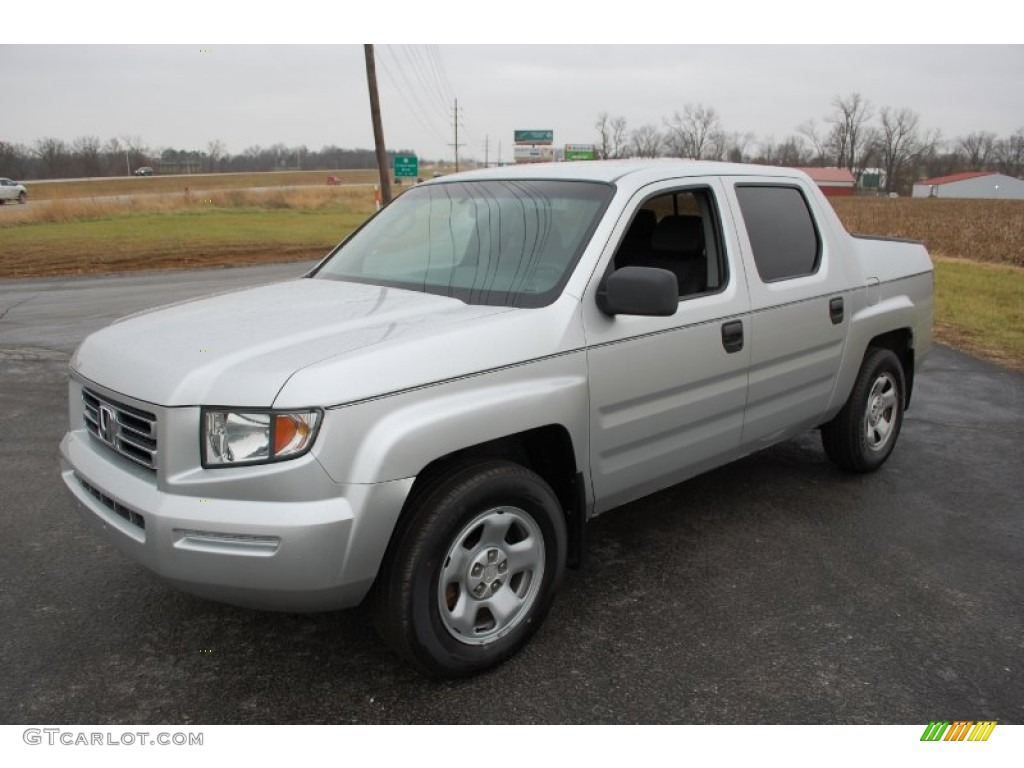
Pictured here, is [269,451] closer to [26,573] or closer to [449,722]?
[449,722]

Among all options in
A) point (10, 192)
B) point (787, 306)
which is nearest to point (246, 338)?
point (787, 306)

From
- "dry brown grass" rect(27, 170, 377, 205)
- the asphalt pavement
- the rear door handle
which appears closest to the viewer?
the asphalt pavement

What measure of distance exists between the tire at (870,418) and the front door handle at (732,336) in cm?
142

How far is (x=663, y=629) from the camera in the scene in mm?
3350

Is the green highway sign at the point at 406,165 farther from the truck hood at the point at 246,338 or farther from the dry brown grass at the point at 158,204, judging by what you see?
the truck hood at the point at 246,338

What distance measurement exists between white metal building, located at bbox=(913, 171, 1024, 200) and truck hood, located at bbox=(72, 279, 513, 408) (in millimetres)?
129879

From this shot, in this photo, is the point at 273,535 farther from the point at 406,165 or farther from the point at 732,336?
the point at 406,165

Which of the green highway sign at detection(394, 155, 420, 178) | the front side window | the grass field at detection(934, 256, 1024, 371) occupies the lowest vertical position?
the grass field at detection(934, 256, 1024, 371)

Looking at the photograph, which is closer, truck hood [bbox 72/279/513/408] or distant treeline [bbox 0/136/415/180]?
truck hood [bbox 72/279/513/408]

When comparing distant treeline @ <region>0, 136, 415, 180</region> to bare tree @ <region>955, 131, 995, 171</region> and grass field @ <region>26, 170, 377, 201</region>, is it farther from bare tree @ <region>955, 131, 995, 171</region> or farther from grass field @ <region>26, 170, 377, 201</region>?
bare tree @ <region>955, 131, 995, 171</region>

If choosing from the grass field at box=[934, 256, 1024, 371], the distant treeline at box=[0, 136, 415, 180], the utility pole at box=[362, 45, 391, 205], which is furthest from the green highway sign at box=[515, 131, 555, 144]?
the grass field at box=[934, 256, 1024, 371]

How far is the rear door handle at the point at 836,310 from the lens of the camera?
4512 millimetres

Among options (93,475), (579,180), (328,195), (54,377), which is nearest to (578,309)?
(579,180)

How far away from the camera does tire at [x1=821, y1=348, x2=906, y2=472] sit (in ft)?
16.2
